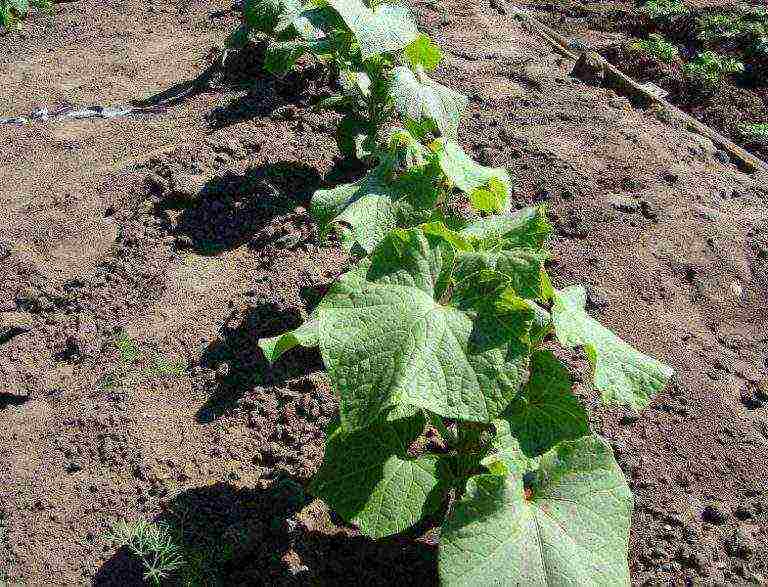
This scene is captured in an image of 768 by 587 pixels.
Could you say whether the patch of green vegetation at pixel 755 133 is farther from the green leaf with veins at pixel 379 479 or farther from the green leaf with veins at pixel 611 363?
the green leaf with veins at pixel 379 479

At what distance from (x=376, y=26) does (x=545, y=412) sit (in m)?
2.21

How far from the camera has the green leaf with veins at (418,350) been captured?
207 centimetres

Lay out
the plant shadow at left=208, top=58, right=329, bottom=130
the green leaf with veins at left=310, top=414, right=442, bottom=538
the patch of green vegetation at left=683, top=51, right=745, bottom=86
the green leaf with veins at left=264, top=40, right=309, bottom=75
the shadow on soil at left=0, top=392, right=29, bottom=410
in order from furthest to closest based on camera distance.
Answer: the patch of green vegetation at left=683, top=51, right=745, bottom=86
the plant shadow at left=208, top=58, right=329, bottom=130
the green leaf with veins at left=264, top=40, right=309, bottom=75
the shadow on soil at left=0, top=392, right=29, bottom=410
the green leaf with veins at left=310, top=414, right=442, bottom=538

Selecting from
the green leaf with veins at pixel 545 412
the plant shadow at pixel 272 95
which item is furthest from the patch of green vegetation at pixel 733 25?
the green leaf with veins at pixel 545 412

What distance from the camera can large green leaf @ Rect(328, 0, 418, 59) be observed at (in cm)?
370

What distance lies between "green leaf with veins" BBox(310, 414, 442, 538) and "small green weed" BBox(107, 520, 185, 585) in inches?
24.3

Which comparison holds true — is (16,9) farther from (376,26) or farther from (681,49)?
(681,49)

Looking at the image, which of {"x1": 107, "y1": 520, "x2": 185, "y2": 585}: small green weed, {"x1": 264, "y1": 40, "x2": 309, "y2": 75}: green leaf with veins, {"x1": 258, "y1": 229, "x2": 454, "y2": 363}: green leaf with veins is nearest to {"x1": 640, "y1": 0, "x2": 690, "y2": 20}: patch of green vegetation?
{"x1": 264, "y1": 40, "x2": 309, "y2": 75}: green leaf with veins

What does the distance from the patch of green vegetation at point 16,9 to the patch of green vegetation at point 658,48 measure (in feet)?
17.1

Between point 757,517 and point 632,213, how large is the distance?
2009 mm

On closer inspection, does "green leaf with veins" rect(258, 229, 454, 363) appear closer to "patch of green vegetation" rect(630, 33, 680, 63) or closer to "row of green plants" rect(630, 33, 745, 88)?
"row of green plants" rect(630, 33, 745, 88)

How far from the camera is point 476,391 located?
2105 millimetres

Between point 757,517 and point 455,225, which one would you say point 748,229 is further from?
point 455,225

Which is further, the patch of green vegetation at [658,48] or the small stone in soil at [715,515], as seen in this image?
the patch of green vegetation at [658,48]
